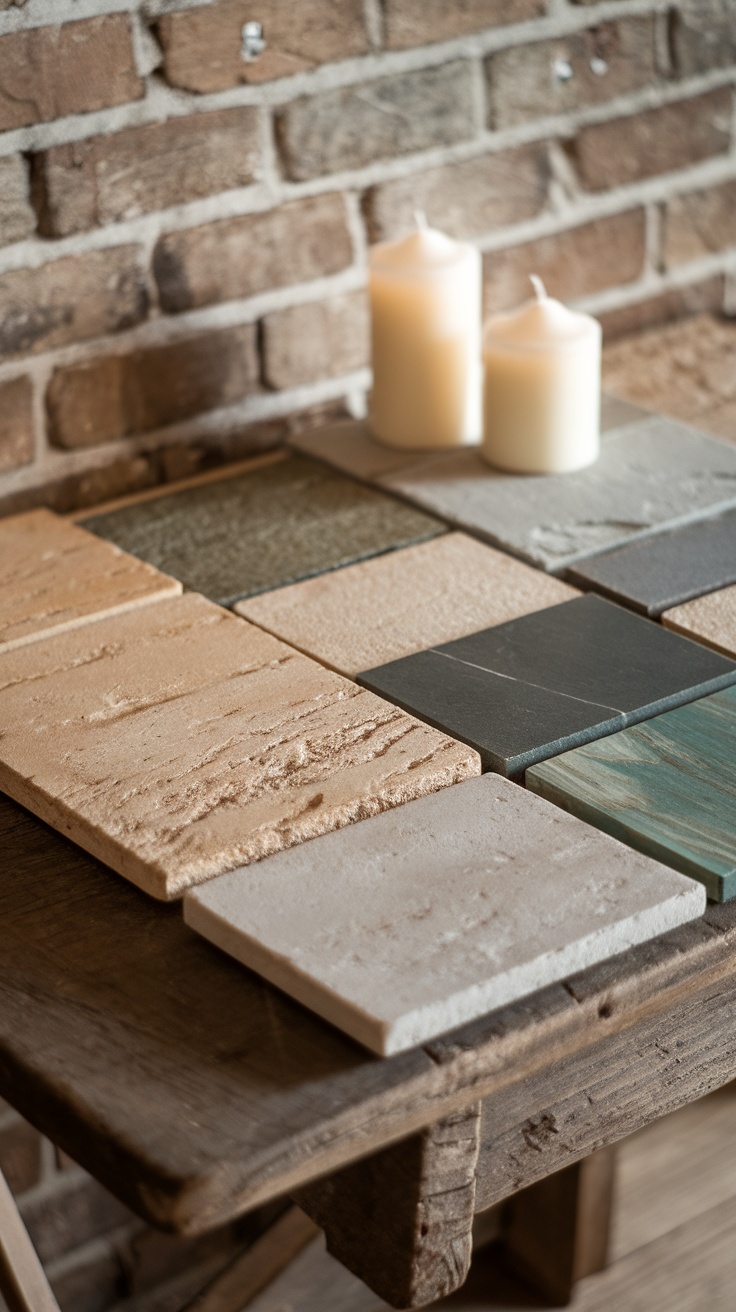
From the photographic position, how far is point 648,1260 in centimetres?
154

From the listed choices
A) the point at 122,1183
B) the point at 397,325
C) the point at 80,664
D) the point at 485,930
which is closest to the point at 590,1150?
the point at 485,930

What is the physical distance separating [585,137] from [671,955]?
3.11 ft

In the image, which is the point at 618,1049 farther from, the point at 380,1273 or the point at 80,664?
the point at 80,664

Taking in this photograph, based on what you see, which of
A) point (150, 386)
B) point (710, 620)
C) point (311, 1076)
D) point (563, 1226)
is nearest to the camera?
point (311, 1076)

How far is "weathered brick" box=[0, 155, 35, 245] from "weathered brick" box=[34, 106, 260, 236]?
0.03 feet

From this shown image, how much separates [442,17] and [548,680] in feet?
2.17

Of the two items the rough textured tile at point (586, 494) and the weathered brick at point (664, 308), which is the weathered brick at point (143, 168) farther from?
the weathered brick at point (664, 308)

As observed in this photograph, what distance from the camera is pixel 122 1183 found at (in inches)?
25.0

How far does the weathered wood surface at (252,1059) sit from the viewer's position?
63 cm

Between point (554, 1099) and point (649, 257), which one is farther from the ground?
point (649, 257)

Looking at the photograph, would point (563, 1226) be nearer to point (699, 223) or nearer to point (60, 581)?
point (60, 581)

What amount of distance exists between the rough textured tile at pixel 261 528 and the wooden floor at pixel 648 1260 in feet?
2.45

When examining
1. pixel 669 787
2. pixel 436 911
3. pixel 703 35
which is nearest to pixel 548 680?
pixel 669 787

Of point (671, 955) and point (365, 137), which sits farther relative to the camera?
→ point (365, 137)
